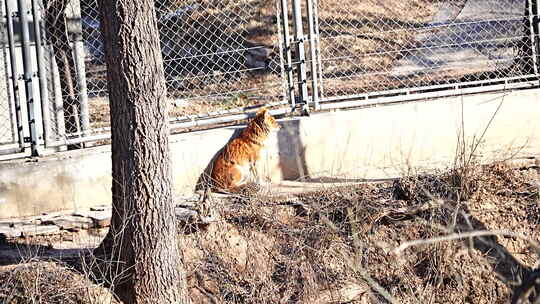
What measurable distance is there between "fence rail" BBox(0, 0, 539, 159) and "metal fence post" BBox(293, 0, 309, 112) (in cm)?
1

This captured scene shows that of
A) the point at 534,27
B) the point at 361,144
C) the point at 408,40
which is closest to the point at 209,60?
the point at 408,40

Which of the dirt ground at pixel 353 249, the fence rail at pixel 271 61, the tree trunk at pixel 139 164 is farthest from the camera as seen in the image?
the fence rail at pixel 271 61

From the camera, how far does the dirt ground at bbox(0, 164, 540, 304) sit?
693 cm

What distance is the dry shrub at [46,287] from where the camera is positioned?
→ 628cm

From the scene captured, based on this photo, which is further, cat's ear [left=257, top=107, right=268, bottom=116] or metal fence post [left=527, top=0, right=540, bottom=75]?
metal fence post [left=527, top=0, right=540, bottom=75]

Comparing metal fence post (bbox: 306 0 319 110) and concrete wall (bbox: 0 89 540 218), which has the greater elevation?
metal fence post (bbox: 306 0 319 110)

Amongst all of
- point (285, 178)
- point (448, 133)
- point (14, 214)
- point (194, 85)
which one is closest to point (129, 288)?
point (14, 214)

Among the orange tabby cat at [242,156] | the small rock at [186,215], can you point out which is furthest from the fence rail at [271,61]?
the small rock at [186,215]

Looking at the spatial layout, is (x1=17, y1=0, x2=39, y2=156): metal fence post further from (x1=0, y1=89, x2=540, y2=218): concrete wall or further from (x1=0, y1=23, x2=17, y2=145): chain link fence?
(x1=0, y1=23, x2=17, y2=145): chain link fence

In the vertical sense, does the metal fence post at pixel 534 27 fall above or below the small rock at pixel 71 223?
above

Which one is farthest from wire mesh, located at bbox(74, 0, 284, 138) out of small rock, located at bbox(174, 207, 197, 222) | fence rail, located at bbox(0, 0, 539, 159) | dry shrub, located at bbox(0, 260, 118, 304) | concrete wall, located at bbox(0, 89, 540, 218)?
dry shrub, located at bbox(0, 260, 118, 304)

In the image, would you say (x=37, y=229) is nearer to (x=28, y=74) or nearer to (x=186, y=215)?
(x=186, y=215)

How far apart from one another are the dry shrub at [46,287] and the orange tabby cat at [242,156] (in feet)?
7.99

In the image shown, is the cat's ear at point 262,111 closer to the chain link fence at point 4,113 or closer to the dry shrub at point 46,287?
the chain link fence at point 4,113
